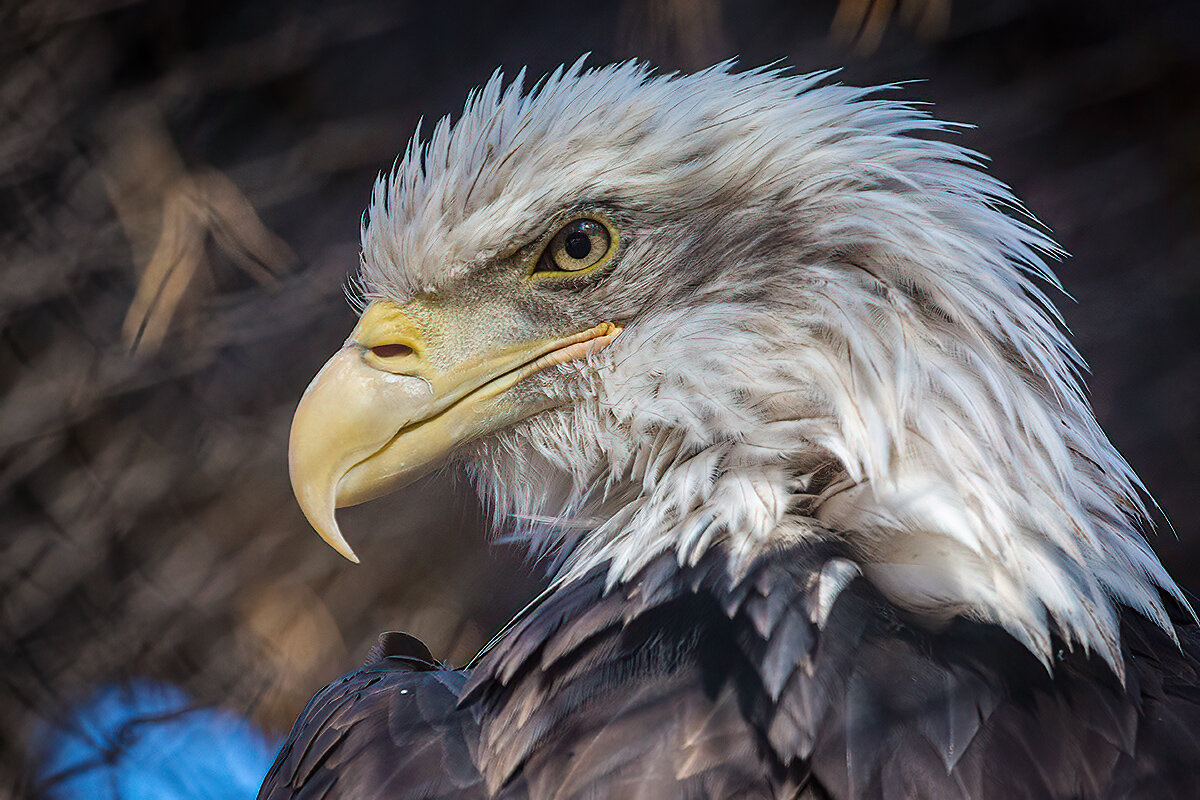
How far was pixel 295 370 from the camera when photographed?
6.77 feet

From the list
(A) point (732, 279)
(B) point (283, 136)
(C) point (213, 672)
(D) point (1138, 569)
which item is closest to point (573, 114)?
(A) point (732, 279)

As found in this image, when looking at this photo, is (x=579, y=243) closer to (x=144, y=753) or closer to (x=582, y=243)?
(x=582, y=243)

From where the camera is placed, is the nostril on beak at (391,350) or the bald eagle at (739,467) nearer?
the bald eagle at (739,467)

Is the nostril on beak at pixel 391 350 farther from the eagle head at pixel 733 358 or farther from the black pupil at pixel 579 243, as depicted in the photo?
the black pupil at pixel 579 243

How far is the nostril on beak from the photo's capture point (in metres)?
1.02

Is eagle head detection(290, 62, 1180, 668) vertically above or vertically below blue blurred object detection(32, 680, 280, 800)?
above

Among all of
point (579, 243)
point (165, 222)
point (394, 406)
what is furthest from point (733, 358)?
point (165, 222)

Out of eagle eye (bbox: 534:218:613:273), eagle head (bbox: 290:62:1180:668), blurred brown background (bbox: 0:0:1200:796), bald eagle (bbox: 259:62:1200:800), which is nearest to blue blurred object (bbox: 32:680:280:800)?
blurred brown background (bbox: 0:0:1200:796)

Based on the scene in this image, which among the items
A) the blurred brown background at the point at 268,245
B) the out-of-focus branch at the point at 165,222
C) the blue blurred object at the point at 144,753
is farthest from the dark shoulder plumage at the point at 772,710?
the out-of-focus branch at the point at 165,222

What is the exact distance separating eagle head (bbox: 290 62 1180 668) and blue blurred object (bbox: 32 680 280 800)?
0.92 metres

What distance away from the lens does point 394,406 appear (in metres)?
0.97

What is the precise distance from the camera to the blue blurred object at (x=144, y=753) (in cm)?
161

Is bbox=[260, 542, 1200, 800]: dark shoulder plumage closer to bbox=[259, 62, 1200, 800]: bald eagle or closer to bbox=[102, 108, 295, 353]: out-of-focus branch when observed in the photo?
bbox=[259, 62, 1200, 800]: bald eagle

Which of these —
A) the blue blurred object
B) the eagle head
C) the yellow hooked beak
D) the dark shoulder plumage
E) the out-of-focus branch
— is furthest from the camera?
the out-of-focus branch
